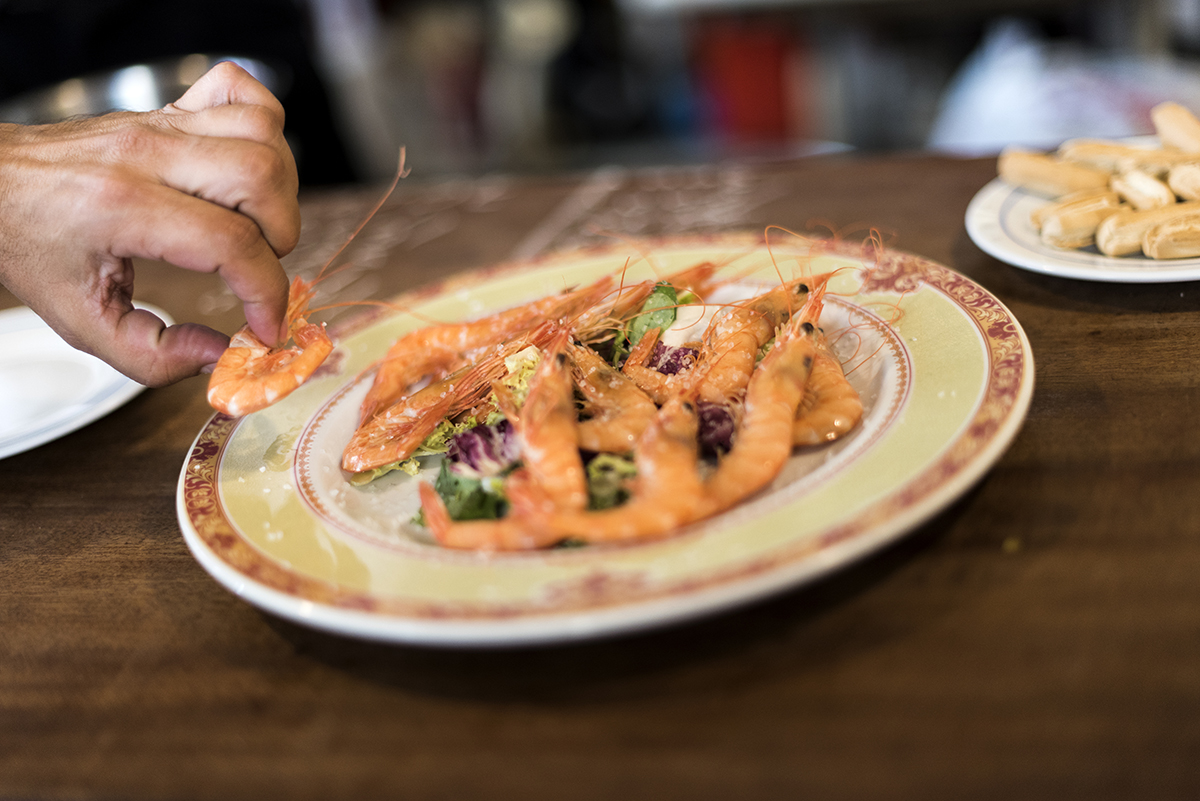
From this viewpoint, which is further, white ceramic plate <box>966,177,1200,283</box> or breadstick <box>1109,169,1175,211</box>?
breadstick <box>1109,169,1175,211</box>

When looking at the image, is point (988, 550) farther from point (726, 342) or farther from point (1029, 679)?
point (726, 342)

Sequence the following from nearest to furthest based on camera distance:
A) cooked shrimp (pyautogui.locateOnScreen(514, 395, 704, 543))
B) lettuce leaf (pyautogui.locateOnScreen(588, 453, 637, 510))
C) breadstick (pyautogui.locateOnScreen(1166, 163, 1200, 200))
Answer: cooked shrimp (pyautogui.locateOnScreen(514, 395, 704, 543)) → lettuce leaf (pyautogui.locateOnScreen(588, 453, 637, 510)) → breadstick (pyautogui.locateOnScreen(1166, 163, 1200, 200))

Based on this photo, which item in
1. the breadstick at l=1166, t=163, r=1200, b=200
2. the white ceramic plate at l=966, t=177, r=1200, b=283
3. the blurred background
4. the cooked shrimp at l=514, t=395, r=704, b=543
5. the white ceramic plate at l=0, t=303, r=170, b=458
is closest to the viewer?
the cooked shrimp at l=514, t=395, r=704, b=543

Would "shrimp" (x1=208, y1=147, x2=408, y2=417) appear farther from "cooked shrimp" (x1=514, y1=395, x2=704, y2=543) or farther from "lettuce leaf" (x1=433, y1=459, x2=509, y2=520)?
"cooked shrimp" (x1=514, y1=395, x2=704, y2=543)

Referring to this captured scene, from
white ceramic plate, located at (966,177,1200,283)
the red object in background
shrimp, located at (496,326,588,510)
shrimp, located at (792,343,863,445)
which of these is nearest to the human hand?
shrimp, located at (496,326,588,510)

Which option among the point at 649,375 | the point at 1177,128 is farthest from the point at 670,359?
the point at 1177,128

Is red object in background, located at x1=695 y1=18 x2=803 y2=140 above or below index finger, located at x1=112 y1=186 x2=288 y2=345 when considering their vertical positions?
below
